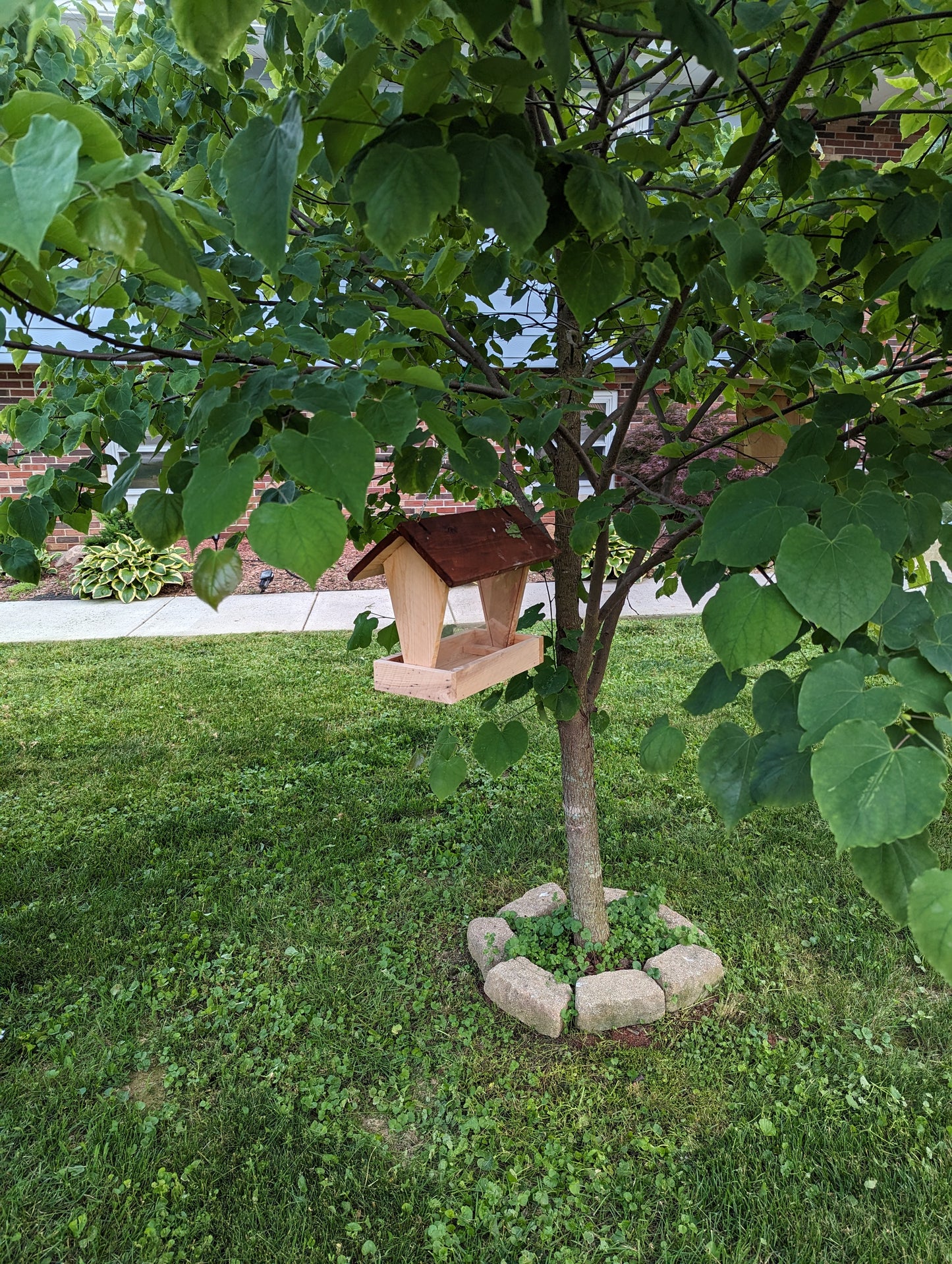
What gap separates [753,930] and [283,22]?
2.66 meters

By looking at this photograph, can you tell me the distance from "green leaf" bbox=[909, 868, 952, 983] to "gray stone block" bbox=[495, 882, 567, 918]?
2.17 m

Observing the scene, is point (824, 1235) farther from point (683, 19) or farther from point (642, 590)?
point (642, 590)

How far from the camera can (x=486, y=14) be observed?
26.8 inches

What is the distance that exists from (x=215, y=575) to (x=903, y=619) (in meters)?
0.73

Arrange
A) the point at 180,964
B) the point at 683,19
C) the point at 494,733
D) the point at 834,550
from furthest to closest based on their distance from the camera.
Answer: the point at 180,964
the point at 494,733
the point at 834,550
the point at 683,19

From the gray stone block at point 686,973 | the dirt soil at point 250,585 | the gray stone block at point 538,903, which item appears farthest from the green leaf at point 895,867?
the dirt soil at point 250,585

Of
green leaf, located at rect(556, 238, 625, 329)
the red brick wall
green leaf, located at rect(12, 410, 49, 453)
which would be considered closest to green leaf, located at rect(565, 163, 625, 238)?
green leaf, located at rect(556, 238, 625, 329)

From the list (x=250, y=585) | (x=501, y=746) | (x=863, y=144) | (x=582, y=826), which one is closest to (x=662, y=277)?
(x=501, y=746)

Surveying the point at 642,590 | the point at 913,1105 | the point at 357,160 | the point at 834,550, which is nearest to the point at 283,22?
the point at 357,160

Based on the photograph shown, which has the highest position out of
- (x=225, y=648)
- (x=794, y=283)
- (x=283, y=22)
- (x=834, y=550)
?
(x=283, y=22)

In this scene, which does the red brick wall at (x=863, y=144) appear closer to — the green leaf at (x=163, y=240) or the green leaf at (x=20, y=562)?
the green leaf at (x=20, y=562)

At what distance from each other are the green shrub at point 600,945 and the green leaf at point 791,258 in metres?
1.96

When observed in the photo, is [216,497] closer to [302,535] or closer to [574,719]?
[302,535]

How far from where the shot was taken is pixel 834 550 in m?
0.84
